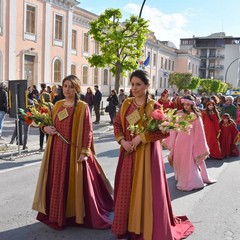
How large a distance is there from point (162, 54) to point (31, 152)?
49.4 metres

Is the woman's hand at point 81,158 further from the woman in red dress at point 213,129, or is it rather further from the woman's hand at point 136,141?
the woman in red dress at point 213,129

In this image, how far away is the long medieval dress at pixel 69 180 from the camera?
4.17 meters

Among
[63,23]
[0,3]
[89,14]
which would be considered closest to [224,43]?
[89,14]

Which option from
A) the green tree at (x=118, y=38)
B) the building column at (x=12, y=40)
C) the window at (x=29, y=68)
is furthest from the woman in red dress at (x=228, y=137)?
the window at (x=29, y=68)

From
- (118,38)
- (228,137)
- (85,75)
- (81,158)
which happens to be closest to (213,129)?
(228,137)

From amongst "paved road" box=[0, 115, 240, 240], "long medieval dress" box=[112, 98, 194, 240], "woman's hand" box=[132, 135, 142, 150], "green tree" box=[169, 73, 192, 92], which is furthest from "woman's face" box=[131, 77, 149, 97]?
"green tree" box=[169, 73, 192, 92]

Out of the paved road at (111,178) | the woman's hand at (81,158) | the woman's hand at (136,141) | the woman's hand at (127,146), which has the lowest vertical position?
the paved road at (111,178)

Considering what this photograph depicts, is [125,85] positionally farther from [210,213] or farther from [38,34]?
[210,213]

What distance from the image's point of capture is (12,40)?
79.3ft

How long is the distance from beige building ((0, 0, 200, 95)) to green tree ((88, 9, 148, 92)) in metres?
5.41

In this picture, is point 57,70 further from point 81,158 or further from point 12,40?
point 81,158

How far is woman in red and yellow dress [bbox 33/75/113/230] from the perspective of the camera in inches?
164

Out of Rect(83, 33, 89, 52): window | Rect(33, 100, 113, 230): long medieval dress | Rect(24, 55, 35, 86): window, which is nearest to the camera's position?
Rect(33, 100, 113, 230): long medieval dress

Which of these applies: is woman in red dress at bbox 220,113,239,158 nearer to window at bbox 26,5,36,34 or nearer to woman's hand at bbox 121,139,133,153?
woman's hand at bbox 121,139,133,153
